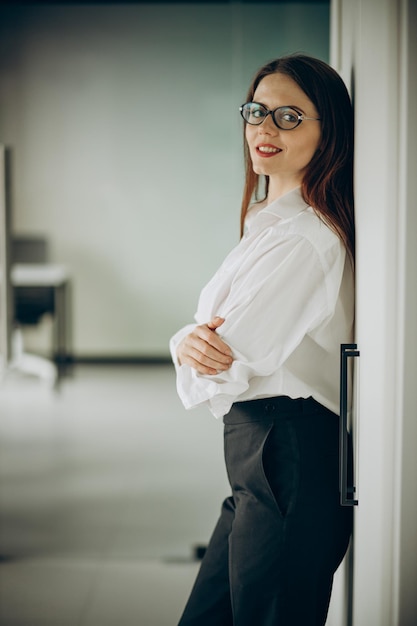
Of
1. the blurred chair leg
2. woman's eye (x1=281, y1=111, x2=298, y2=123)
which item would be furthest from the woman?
the blurred chair leg

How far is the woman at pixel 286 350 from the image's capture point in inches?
46.7

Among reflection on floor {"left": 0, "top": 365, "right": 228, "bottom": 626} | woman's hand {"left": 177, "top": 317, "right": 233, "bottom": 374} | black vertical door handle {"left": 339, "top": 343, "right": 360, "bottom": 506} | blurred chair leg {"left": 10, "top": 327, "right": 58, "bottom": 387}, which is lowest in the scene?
reflection on floor {"left": 0, "top": 365, "right": 228, "bottom": 626}

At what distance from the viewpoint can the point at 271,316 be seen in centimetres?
118

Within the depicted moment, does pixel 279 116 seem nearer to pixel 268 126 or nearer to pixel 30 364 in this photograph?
pixel 268 126

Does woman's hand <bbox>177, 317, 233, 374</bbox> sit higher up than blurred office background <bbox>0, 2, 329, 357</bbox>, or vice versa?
blurred office background <bbox>0, 2, 329, 357</bbox>

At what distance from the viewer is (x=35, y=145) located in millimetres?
Answer: 3166

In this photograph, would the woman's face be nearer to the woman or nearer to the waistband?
the woman

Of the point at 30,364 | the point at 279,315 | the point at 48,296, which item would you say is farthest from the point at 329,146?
the point at 30,364

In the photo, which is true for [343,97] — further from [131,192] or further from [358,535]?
[131,192]

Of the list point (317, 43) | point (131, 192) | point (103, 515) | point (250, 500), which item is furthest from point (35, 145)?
point (250, 500)

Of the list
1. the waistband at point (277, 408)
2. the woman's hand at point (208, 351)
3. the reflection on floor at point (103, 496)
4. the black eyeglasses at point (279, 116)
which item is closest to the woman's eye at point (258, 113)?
the black eyeglasses at point (279, 116)

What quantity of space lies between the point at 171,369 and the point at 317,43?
1689 millimetres

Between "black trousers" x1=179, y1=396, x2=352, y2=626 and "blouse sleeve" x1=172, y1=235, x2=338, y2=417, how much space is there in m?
0.10

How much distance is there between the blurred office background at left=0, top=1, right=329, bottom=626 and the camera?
3086 millimetres
